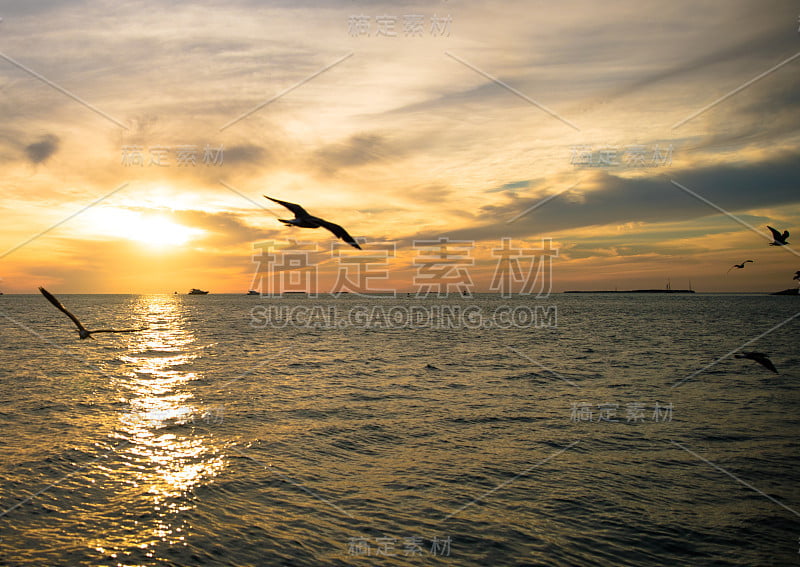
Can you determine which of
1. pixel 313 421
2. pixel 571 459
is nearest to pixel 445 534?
pixel 571 459

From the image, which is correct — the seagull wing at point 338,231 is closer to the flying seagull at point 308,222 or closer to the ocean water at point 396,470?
the flying seagull at point 308,222

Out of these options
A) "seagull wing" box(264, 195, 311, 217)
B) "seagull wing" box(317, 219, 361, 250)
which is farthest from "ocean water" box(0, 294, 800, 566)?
"seagull wing" box(264, 195, 311, 217)

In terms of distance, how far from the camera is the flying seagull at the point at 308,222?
8117 millimetres

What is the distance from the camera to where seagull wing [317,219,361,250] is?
790cm

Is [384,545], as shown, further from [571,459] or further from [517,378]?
[517,378]

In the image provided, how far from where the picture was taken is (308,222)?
8516 mm

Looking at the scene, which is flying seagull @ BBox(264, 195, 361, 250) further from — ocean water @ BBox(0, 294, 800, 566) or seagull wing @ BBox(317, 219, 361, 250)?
ocean water @ BBox(0, 294, 800, 566)

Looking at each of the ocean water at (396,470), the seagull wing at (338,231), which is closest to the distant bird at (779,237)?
the ocean water at (396,470)

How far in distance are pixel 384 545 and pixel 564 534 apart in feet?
13.8

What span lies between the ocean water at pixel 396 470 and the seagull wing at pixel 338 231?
6833 millimetres

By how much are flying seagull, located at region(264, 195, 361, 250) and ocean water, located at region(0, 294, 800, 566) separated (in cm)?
686

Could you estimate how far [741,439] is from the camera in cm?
1894

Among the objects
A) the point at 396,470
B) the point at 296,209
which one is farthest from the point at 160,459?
the point at 296,209

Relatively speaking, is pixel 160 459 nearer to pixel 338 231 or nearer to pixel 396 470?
pixel 396 470
